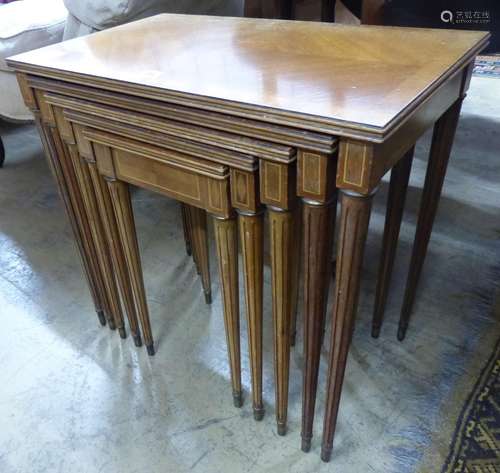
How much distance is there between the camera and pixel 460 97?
0.77 meters

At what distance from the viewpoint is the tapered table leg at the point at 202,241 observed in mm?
1067

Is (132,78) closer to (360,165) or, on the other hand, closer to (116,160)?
(116,160)

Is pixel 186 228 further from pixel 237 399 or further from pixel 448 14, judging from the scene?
pixel 448 14

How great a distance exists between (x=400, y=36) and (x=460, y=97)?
14 cm

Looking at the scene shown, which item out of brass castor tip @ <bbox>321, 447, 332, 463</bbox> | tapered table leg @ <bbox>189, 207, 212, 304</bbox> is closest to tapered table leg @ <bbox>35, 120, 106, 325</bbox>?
tapered table leg @ <bbox>189, 207, 212, 304</bbox>

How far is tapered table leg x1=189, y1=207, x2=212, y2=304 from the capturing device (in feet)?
3.50

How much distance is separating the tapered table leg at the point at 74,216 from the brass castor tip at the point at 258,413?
45 cm

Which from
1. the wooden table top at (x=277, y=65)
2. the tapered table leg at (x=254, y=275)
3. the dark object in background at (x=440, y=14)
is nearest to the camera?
the wooden table top at (x=277, y=65)

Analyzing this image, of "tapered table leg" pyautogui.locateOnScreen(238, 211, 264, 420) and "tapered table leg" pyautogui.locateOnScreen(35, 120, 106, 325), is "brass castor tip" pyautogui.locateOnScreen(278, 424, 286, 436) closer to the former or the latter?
"tapered table leg" pyautogui.locateOnScreen(238, 211, 264, 420)

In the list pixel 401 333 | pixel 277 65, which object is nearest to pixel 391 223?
pixel 401 333

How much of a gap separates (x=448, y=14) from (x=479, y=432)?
101cm

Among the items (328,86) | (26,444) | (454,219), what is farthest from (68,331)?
(454,219)

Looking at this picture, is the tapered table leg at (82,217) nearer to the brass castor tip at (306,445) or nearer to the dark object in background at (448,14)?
the brass castor tip at (306,445)

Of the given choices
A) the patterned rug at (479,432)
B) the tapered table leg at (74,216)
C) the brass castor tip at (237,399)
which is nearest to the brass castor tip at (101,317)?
the tapered table leg at (74,216)
